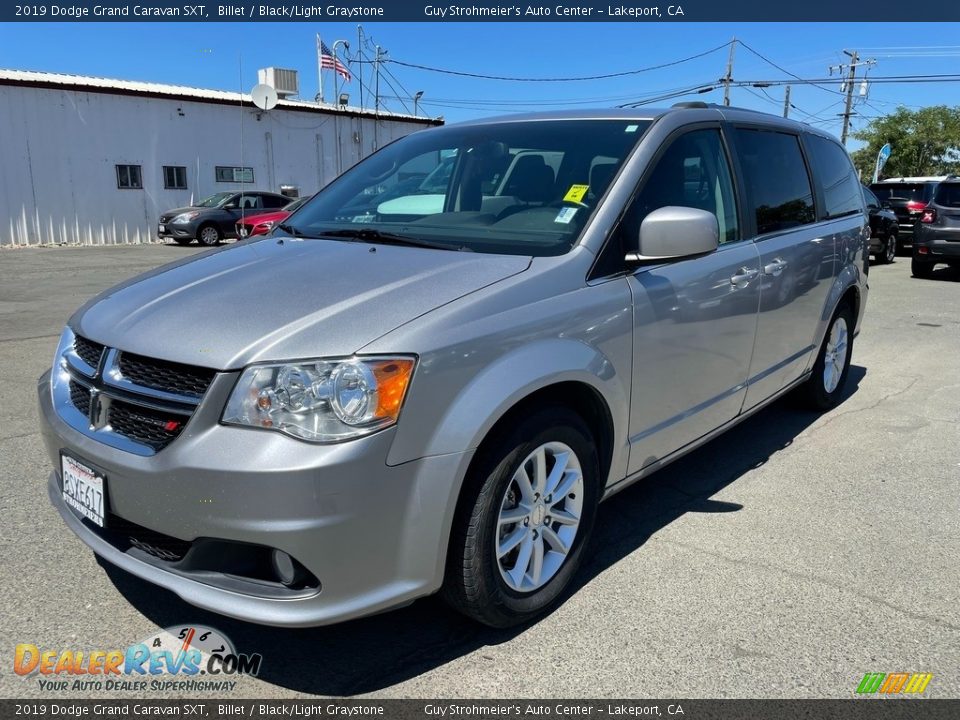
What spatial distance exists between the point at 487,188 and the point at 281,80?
1072 inches

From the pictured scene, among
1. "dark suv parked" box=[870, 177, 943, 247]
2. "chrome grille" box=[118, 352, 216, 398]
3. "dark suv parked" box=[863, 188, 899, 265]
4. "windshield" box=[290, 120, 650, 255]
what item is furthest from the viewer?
"dark suv parked" box=[870, 177, 943, 247]

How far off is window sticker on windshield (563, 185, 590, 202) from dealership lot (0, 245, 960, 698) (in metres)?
1.51

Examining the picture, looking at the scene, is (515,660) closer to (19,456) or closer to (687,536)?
(687,536)

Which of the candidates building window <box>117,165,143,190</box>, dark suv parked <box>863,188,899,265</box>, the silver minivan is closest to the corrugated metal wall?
building window <box>117,165,143,190</box>

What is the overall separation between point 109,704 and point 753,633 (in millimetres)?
2142

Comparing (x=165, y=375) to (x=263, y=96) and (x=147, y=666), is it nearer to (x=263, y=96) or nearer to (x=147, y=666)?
(x=147, y=666)

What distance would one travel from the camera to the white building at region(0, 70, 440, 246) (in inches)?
781

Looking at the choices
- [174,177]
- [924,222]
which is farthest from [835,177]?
[174,177]

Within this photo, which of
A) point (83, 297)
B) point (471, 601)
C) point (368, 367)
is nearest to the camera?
point (368, 367)

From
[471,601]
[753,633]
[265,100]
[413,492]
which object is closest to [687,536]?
[753,633]

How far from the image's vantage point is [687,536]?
3.50 m

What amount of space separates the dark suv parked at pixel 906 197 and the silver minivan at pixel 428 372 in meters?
14.5

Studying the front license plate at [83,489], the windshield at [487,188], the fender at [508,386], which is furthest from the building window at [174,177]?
the fender at [508,386]

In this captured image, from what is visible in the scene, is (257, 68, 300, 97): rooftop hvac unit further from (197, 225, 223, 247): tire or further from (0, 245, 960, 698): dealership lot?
(0, 245, 960, 698): dealership lot
